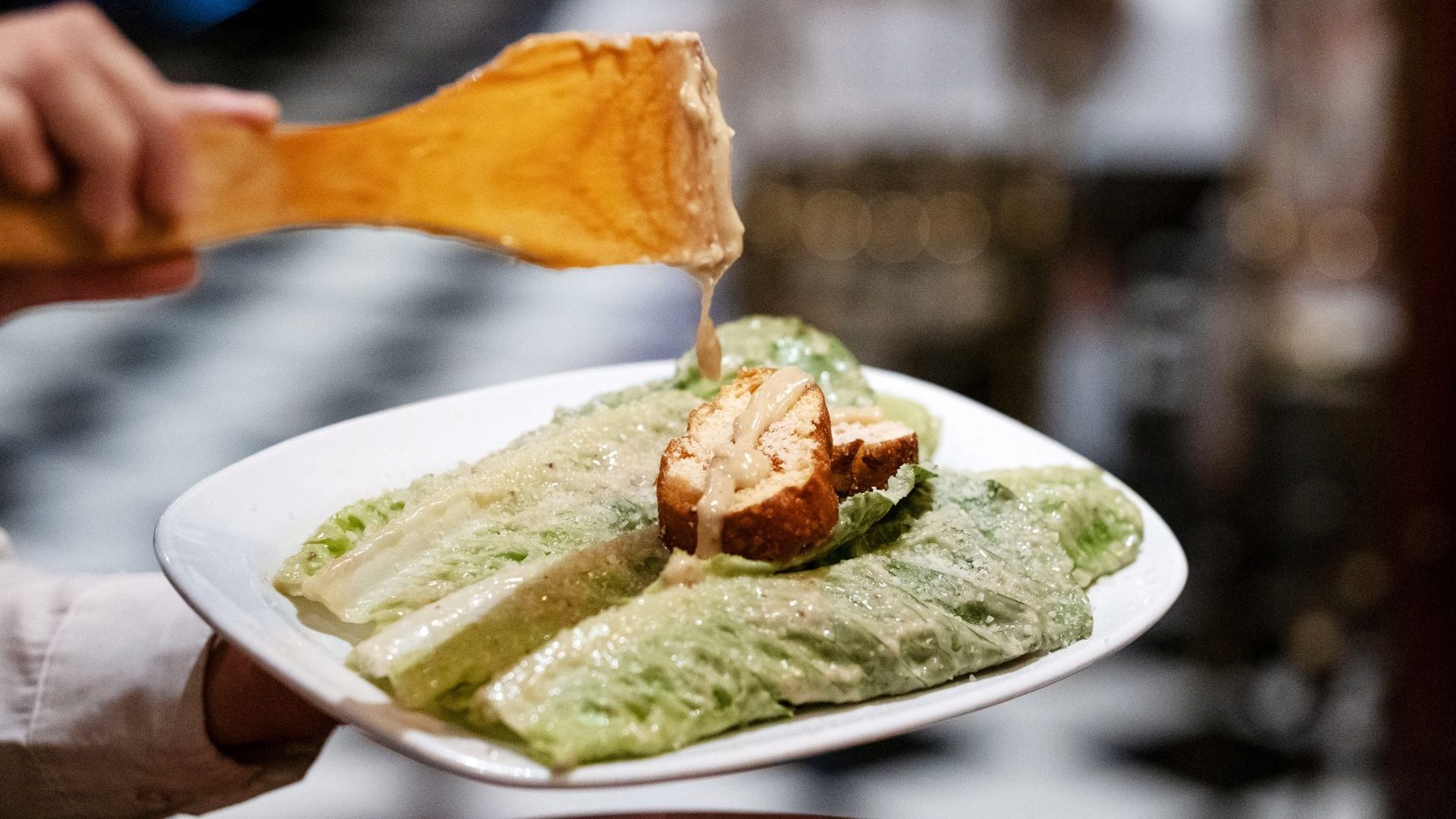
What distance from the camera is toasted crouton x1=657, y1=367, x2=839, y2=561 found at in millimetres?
1741

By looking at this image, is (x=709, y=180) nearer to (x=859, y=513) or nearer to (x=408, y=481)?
(x=859, y=513)

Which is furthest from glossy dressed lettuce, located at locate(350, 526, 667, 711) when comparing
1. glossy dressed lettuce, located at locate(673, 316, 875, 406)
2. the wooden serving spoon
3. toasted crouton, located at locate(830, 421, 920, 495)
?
glossy dressed lettuce, located at locate(673, 316, 875, 406)

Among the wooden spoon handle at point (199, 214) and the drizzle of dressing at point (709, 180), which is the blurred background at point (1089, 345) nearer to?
the drizzle of dressing at point (709, 180)

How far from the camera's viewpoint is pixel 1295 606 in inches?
167

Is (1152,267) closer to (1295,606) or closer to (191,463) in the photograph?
(1295,606)

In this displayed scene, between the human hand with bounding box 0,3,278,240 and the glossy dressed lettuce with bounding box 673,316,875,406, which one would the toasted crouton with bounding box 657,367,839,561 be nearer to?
the glossy dressed lettuce with bounding box 673,316,875,406

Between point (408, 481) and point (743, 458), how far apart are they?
67cm

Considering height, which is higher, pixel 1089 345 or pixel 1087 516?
pixel 1087 516

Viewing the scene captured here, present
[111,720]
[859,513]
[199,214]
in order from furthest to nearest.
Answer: [111,720]
[859,513]
[199,214]

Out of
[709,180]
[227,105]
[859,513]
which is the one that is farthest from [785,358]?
[227,105]

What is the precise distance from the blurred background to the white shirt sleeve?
95 cm

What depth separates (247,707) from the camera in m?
2.02

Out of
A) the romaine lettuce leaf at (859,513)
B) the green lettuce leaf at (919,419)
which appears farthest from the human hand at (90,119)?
the green lettuce leaf at (919,419)

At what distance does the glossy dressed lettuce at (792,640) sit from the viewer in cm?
143
